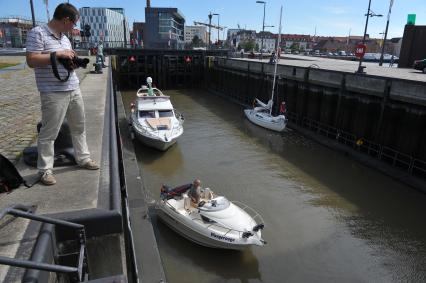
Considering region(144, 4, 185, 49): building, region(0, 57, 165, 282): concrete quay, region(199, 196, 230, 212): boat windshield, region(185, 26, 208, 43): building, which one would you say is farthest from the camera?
region(185, 26, 208, 43): building

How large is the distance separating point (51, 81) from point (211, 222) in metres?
6.23

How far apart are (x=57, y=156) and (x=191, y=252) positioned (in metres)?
5.63

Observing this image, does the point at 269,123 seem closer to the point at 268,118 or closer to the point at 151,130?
the point at 268,118

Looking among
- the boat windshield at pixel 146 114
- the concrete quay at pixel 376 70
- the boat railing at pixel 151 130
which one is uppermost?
the concrete quay at pixel 376 70

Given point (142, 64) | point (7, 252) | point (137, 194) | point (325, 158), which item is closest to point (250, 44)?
point (142, 64)

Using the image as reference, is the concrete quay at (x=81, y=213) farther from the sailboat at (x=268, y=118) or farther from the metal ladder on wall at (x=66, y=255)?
the sailboat at (x=268, y=118)

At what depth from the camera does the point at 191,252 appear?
32.1ft

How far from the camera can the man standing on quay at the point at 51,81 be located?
4.23 metres

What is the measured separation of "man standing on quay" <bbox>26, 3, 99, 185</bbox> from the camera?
4.23m

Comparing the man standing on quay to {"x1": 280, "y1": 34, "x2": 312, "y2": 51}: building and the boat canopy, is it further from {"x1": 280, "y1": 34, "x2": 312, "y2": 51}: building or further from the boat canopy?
{"x1": 280, "y1": 34, "x2": 312, "y2": 51}: building

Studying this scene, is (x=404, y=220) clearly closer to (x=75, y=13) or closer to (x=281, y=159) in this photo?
(x=281, y=159)

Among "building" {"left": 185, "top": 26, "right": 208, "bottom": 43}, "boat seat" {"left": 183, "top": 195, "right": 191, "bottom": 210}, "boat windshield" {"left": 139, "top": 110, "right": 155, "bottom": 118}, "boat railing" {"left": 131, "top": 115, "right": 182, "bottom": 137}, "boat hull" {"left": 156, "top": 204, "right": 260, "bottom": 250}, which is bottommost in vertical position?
"boat hull" {"left": 156, "top": 204, "right": 260, "bottom": 250}

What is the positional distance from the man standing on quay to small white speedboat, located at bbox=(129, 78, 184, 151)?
1221cm

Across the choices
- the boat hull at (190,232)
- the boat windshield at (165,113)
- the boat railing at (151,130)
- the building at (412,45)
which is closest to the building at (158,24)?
the building at (412,45)
